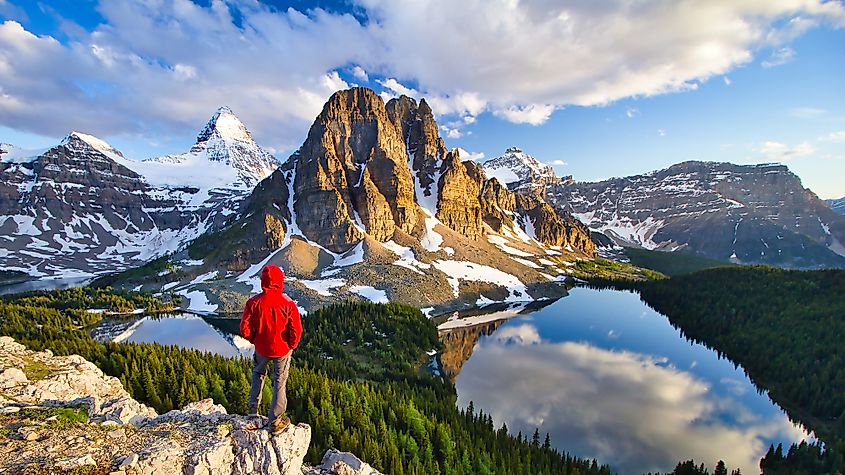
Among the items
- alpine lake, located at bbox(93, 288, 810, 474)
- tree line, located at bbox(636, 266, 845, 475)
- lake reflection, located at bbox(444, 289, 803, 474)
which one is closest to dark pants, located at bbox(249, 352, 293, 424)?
alpine lake, located at bbox(93, 288, 810, 474)

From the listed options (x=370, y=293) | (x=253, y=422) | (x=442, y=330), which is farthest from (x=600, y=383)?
(x=370, y=293)

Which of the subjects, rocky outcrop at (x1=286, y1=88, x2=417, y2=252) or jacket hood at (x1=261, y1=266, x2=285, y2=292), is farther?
rocky outcrop at (x1=286, y1=88, x2=417, y2=252)

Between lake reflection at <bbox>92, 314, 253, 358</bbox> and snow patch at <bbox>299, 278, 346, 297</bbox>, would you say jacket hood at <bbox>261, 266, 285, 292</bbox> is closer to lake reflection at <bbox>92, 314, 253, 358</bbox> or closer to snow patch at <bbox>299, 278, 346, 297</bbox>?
lake reflection at <bbox>92, 314, 253, 358</bbox>

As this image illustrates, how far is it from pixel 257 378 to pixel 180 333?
71.8m

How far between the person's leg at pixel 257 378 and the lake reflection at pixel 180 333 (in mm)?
54092

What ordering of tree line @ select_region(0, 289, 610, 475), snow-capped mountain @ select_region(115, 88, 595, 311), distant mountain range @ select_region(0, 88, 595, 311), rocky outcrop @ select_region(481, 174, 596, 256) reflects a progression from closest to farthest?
tree line @ select_region(0, 289, 610, 475) < snow-capped mountain @ select_region(115, 88, 595, 311) < distant mountain range @ select_region(0, 88, 595, 311) < rocky outcrop @ select_region(481, 174, 596, 256)

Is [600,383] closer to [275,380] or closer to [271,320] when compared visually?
[275,380]

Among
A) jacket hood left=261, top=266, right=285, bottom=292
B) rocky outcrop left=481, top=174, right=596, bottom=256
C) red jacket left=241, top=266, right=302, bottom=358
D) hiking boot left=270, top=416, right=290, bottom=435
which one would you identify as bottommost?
hiking boot left=270, top=416, right=290, bottom=435

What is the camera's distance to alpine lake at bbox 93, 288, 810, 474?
3638cm

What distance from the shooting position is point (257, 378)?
981 centimetres

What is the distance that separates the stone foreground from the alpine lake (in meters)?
31.3

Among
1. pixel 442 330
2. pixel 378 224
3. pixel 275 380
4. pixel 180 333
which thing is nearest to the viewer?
pixel 275 380

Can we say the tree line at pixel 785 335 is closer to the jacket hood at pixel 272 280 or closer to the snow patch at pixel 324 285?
the jacket hood at pixel 272 280

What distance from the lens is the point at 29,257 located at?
183 m
